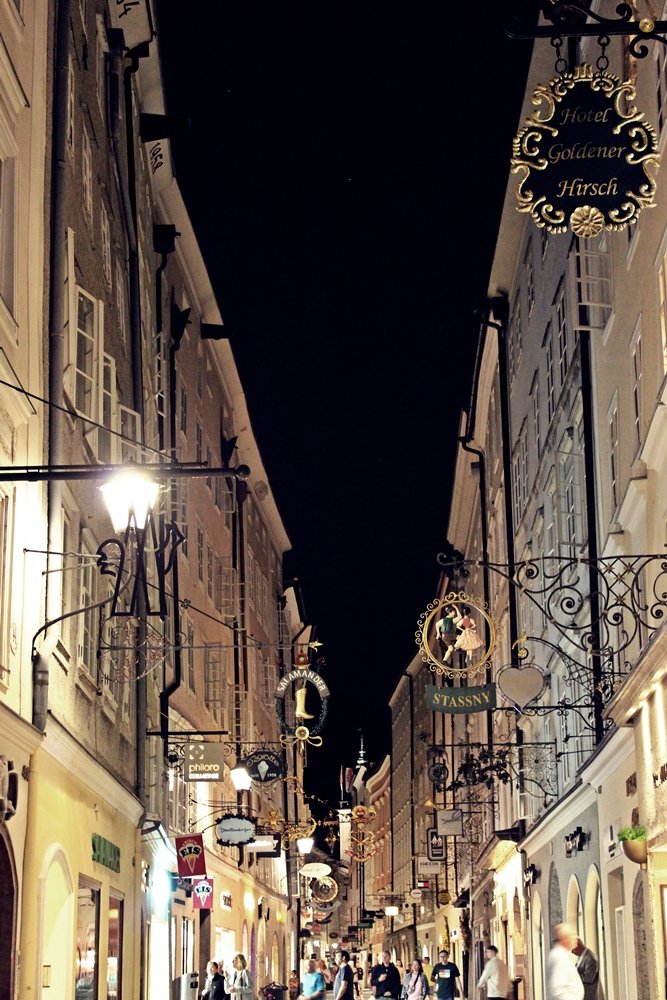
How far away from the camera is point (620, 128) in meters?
12.4

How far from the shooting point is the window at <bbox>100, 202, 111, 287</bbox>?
917 inches

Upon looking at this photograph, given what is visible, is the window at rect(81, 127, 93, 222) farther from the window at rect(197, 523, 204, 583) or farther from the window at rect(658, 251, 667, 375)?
the window at rect(197, 523, 204, 583)

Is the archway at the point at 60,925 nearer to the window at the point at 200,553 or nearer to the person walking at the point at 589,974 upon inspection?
the person walking at the point at 589,974

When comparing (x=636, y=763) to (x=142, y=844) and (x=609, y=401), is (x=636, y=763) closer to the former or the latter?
(x=609, y=401)

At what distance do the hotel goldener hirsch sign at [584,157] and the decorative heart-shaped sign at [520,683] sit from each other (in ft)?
44.6

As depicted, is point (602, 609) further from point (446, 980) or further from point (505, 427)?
point (505, 427)

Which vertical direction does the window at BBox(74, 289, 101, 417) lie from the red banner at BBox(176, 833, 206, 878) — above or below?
above

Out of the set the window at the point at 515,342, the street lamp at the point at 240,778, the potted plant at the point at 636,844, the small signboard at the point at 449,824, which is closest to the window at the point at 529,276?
the window at the point at 515,342

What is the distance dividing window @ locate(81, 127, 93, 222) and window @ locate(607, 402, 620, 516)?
332 inches

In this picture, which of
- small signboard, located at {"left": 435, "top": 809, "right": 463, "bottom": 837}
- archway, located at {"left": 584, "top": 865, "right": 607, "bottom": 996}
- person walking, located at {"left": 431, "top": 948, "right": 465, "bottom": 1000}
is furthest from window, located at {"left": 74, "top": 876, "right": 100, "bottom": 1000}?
small signboard, located at {"left": 435, "top": 809, "right": 463, "bottom": 837}

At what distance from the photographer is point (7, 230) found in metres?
15.3

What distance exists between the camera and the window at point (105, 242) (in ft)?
76.4

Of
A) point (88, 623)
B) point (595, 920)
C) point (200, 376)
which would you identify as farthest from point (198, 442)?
point (88, 623)

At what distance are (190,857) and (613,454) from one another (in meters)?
11.1
